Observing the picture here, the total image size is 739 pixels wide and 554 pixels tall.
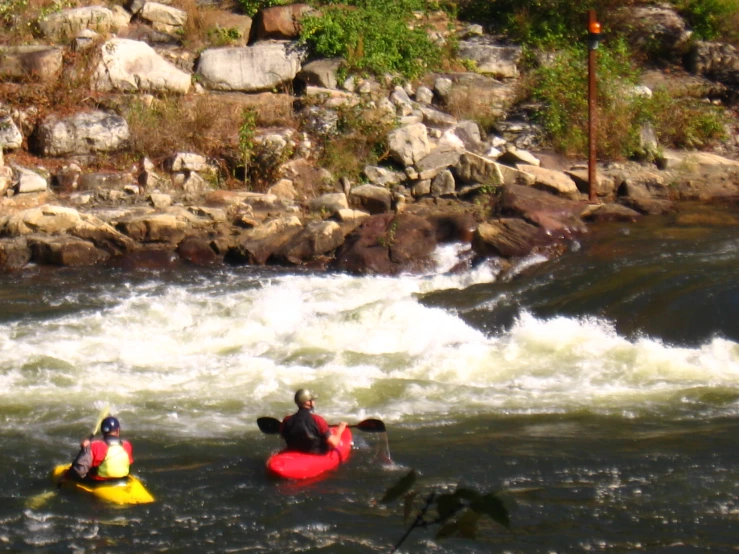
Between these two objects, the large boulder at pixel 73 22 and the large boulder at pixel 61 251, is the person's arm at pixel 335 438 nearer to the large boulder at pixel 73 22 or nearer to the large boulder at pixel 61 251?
the large boulder at pixel 61 251

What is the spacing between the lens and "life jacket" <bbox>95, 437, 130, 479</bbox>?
5555 millimetres

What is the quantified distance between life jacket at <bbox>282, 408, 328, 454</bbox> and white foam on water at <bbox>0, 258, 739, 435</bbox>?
2.80ft

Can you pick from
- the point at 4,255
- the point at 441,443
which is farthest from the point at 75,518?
the point at 4,255

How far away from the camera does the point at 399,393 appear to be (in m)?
7.51

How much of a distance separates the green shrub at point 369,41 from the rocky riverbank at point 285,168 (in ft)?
0.89

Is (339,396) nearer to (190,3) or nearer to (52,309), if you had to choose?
(52,309)

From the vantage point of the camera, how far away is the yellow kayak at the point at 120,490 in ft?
18.1

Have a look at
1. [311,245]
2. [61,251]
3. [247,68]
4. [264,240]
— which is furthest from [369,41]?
[61,251]

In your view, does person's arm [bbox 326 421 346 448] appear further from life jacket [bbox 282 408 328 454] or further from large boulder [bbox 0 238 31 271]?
large boulder [bbox 0 238 31 271]

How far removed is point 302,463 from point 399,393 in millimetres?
1724

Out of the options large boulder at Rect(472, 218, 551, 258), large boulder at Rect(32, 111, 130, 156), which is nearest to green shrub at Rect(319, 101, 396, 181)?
large boulder at Rect(32, 111, 130, 156)

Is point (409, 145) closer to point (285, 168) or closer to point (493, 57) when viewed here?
point (285, 168)

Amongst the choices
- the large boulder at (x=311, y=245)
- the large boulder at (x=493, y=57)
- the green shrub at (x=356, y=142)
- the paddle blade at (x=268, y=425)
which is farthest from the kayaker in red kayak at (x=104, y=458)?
the large boulder at (x=493, y=57)

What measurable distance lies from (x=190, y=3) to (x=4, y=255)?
7071 millimetres
